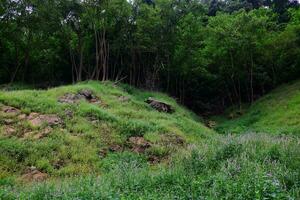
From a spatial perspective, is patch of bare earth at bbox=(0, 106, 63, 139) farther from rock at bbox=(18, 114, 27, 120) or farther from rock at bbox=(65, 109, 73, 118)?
rock at bbox=(65, 109, 73, 118)

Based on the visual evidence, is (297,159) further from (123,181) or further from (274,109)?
(274,109)

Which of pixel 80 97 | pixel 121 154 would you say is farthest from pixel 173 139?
pixel 80 97

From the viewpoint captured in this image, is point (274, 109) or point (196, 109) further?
point (196, 109)

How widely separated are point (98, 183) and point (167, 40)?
21.9m

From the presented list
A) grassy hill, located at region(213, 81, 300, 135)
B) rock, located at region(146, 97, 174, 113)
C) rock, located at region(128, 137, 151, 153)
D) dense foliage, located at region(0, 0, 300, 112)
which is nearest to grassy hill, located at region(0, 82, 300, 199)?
rock, located at region(128, 137, 151, 153)

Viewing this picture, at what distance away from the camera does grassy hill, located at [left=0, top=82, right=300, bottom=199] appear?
19.5 ft

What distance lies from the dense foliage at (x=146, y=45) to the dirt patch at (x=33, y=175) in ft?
50.3


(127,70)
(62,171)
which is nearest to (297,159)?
(62,171)

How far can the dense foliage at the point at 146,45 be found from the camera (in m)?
25.9

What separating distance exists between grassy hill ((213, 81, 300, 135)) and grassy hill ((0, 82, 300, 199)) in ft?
15.0

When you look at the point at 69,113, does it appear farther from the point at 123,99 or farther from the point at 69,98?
the point at 123,99

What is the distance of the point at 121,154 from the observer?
12094 millimetres

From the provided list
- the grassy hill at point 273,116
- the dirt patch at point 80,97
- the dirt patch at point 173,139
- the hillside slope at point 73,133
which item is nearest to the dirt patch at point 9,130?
the hillside slope at point 73,133

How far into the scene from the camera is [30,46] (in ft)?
93.5
